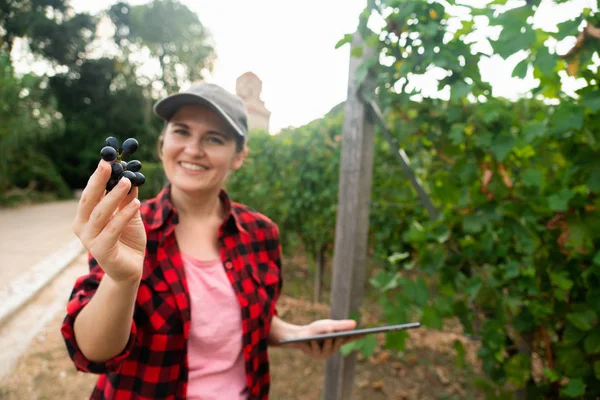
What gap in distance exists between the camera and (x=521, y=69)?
1.20 metres

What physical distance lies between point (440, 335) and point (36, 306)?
16.2 ft

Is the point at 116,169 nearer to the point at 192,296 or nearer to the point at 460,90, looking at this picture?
the point at 192,296

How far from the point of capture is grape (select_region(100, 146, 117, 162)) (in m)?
0.58

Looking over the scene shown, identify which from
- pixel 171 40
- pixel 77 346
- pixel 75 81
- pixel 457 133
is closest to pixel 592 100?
pixel 457 133

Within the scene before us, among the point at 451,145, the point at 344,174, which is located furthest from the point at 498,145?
the point at 344,174

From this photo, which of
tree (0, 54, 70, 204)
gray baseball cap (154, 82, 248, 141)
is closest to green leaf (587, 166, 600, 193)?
gray baseball cap (154, 82, 248, 141)

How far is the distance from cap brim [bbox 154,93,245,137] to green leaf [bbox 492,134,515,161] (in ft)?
3.21

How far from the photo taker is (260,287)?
4.78 feet

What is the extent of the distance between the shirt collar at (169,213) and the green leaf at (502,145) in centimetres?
103

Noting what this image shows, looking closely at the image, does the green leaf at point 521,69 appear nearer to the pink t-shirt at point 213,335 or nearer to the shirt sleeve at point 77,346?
the pink t-shirt at point 213,335

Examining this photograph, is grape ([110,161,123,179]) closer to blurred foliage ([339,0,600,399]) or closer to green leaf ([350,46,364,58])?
blurred foliage ([339,0,600,399])

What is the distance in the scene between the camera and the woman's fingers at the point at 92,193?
1.92 ft

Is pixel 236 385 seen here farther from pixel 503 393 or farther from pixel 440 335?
pixel 440 335

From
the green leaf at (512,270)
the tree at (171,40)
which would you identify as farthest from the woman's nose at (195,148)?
the tree at (171,40)
